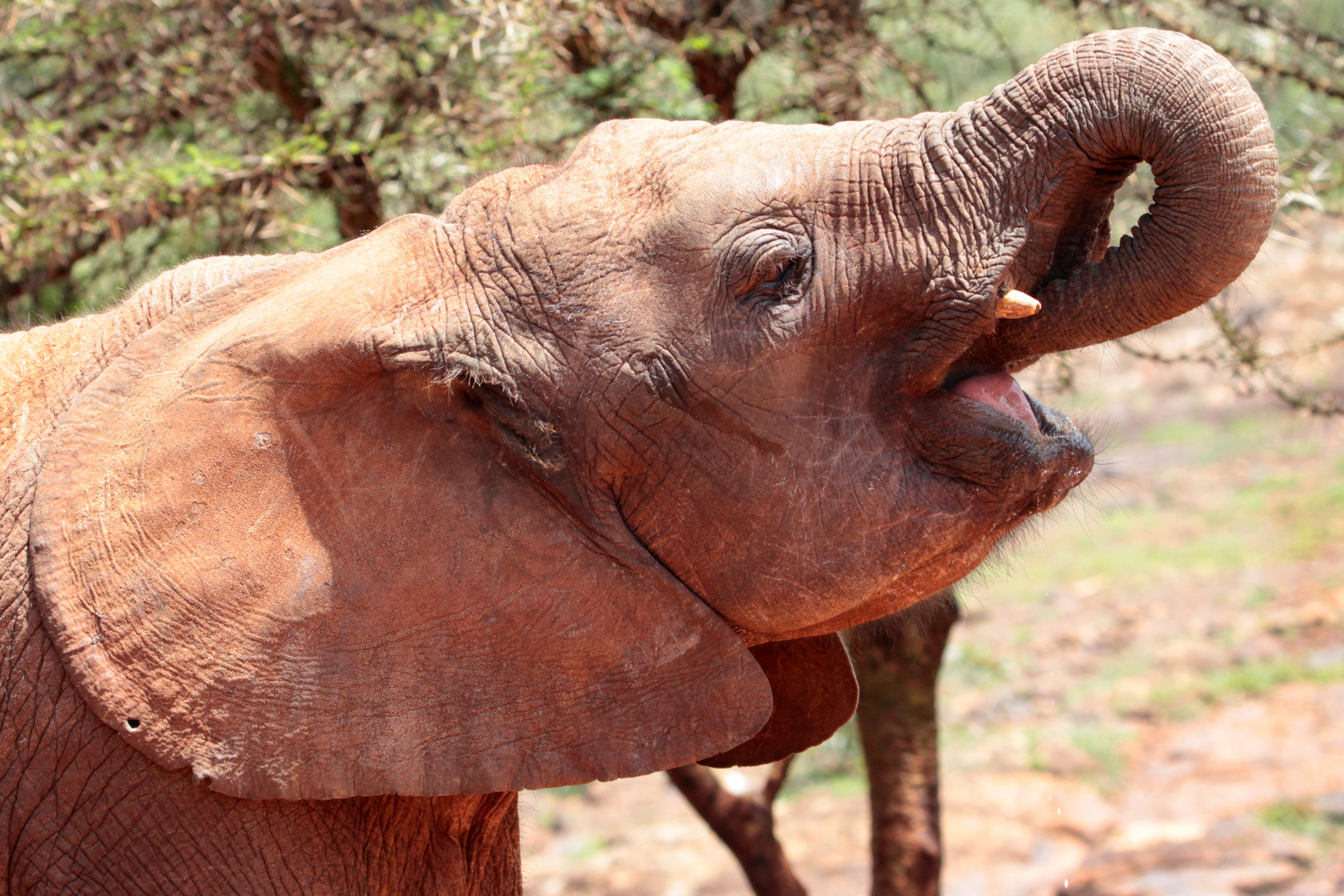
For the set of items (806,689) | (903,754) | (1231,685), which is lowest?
(1231,685)

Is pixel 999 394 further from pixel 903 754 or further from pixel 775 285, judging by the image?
pixel 903 754

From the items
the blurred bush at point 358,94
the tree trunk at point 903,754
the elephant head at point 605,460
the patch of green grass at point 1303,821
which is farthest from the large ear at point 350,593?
the patch of green grass at point 1303,821

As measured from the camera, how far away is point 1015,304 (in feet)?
7.40

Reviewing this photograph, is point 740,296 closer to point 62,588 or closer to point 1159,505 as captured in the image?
point 62,588

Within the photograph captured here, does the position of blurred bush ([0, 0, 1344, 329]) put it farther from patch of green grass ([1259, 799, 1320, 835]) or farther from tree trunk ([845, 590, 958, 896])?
patch of green grass ([1259, 799, 1320, 835])

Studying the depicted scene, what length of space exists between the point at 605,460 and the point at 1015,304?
2.38 feet

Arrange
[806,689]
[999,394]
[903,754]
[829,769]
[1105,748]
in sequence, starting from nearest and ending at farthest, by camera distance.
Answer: [999,394]
[806,689]
[903,754]
[1105,748]
[829,769]

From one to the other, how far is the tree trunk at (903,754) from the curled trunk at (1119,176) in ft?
8.21

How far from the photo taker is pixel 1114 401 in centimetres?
1566

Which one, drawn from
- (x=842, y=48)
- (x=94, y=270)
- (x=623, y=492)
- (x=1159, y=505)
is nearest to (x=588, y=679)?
(x=623, y=492)

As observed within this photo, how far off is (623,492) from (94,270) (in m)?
3.50

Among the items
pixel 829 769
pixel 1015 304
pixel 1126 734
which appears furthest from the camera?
pixel 829 769

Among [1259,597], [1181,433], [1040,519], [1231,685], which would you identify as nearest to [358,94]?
[1040,519]

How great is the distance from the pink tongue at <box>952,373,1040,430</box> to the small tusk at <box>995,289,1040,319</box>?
14cm
